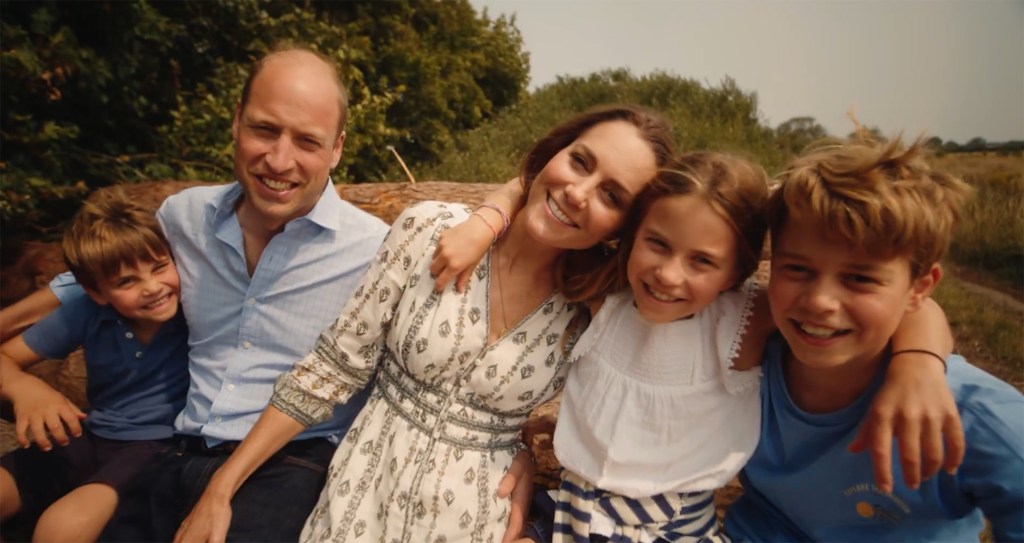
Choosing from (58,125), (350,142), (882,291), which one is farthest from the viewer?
(350,142)

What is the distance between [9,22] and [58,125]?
76 centimetres

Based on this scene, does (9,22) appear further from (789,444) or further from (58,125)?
(789,444)

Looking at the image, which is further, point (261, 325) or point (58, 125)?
point (58, 125)

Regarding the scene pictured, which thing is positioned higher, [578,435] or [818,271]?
[818,271]

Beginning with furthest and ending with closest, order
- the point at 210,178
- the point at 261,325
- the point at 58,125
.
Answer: the point at 210,178 → the point at 58,125 → the point at 261,325

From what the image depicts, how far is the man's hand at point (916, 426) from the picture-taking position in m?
1.31

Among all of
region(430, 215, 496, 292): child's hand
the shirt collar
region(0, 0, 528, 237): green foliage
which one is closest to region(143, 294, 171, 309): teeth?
the shirt collar

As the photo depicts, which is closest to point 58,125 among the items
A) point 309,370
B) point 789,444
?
point 309,370

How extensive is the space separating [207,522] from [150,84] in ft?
15.0

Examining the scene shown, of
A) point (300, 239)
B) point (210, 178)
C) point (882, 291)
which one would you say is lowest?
point (210, 178)

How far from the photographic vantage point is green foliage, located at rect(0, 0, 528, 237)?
4281mm

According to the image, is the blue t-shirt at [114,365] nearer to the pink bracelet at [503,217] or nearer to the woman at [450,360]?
the woman at [450,360]

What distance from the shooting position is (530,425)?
2244 mm

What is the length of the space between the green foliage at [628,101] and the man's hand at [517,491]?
564 cm
